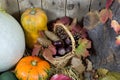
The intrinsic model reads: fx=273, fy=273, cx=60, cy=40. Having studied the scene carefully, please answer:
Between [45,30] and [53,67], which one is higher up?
[45,30]

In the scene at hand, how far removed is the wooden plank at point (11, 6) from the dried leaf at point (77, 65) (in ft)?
1.27

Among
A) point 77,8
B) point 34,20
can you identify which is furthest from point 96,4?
point 34,20

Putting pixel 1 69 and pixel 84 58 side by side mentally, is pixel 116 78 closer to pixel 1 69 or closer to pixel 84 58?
pixel 84 58

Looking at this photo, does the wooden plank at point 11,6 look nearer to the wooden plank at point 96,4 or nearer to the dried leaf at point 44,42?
the dried leaf at point 44,42

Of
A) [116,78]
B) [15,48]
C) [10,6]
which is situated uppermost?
[10,6]

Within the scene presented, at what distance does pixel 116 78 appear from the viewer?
4.05 ft

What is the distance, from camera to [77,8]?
1352 millimetres

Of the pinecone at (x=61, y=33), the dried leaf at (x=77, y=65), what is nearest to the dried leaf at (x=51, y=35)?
the pinecone at (x=61, y=33)

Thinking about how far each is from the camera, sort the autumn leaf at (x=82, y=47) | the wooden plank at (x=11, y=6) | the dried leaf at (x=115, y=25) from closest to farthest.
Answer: the dried leaf at (x=115, y=25) < the autumn leaf at (x=82, y=47) < the wooden plank at (x=11, y=6)

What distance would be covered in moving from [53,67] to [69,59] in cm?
8

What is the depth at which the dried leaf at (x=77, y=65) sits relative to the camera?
1.21m

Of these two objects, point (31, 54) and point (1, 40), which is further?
point (31, 54)

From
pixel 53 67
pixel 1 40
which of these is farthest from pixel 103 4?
pixel 1 40

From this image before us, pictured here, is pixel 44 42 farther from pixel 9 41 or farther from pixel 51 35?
pixel 9 41
